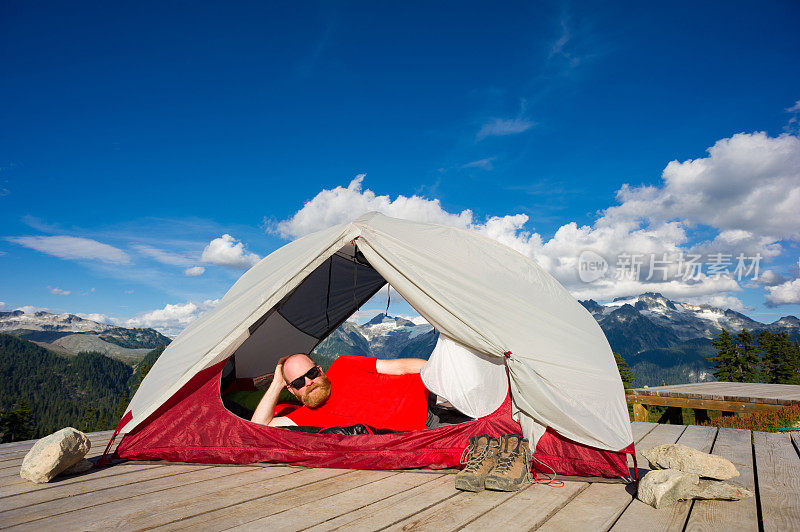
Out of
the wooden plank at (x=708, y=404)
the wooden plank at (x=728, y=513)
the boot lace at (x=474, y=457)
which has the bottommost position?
the wooden plank at (x=728, y=513)

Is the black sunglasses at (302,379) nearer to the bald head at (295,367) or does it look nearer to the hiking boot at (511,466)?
the bald head at (295,367)

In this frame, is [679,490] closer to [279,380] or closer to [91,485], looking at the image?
[279,380]

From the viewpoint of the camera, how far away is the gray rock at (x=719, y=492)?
10.2ft

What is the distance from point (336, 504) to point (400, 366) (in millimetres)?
2178

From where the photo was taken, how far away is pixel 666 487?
10.0ft

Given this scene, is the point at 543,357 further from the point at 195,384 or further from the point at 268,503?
the point at 195,384

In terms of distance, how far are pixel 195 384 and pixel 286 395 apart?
2.14 meters

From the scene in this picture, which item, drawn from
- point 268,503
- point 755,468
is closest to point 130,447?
point 268,503

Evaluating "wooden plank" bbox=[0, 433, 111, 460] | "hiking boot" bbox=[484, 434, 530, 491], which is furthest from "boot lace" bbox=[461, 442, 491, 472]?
"wooden plank" bbox=[0, 433, 111, 460]

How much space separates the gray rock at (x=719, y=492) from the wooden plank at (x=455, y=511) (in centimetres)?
123

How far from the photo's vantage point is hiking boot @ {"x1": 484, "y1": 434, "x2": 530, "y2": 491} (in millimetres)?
3398

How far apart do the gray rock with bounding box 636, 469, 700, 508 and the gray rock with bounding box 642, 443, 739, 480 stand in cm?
22

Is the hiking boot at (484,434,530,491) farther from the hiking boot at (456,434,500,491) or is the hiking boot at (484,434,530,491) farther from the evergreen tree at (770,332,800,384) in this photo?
the evergreen tree at (770,332,800,384)

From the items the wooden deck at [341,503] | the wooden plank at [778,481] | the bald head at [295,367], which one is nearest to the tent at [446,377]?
the wooden deck at [341,503]
